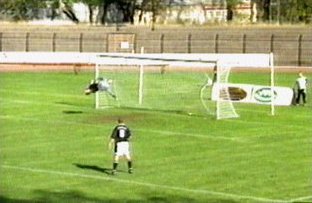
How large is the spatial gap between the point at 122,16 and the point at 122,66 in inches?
2046

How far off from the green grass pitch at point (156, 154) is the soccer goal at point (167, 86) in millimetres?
542

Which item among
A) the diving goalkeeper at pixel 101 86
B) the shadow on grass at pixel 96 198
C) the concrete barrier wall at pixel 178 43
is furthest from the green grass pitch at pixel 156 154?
the concrete barrier wall at pixel 178 43

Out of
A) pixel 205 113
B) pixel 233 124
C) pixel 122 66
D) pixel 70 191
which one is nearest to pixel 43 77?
pixel 122 66

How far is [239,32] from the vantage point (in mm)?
80188

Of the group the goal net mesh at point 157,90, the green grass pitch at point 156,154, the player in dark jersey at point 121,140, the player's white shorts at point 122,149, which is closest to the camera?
the green grass pitch at point 156,154

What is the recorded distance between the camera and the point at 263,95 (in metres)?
41.1

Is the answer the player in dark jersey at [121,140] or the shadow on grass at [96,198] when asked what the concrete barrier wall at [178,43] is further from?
the shadow on grass at [96,198]

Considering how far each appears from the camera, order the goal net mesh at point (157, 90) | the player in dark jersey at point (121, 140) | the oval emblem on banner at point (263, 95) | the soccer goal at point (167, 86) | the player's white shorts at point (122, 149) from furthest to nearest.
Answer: the goal net mesh at point (157, 90) → the oval emblem on banner at point (263, 95) → the soccer goal at point (167, 86) → the player's white shorts at point (122, 149) → the player in dark jersey at point (121, 140)

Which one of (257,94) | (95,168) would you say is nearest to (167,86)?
(257,94)

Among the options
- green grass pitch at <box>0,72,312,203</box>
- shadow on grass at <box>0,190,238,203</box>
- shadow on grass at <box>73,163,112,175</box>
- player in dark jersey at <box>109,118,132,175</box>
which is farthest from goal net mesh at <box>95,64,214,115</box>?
shadow on grass at <box>0,190,238,203</box>

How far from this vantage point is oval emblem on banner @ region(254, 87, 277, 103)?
4091cm

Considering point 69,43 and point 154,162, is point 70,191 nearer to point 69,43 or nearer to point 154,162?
point 154,162

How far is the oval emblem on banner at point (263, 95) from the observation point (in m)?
40.9

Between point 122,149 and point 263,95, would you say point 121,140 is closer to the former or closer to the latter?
point 122,149
